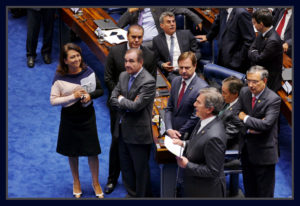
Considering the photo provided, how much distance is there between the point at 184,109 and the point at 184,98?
3.7 inches

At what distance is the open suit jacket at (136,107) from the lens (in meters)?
4.94

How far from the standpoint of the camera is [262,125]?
4.85 metres

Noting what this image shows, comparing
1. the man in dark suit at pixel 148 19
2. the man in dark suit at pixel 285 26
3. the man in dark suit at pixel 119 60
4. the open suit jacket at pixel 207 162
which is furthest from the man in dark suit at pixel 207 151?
the man in dark suit at pixel 285 26

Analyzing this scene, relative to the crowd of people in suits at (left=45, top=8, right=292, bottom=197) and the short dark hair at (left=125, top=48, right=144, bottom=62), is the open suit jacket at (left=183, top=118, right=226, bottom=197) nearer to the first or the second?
the crowd of people in suits at (left=45, top=8, right=292, bottom=197)

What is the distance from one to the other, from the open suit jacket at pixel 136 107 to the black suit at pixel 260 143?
2.57 feet

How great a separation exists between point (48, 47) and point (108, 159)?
2.14m

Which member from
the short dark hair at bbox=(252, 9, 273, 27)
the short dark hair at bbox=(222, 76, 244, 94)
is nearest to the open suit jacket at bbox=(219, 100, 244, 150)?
the short dark hair at bbox=(222, 76, 244, 94)

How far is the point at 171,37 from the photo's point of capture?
6355 mm

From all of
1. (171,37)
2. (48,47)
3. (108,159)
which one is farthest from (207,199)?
(48,47)

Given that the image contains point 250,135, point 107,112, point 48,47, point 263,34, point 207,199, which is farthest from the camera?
point 48,47

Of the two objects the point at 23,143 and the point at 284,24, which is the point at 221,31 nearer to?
the point at 284,24

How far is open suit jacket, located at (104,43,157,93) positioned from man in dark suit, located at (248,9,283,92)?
1094 mm

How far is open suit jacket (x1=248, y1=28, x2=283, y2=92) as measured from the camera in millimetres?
5793

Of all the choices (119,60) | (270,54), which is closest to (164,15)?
(119,60)
